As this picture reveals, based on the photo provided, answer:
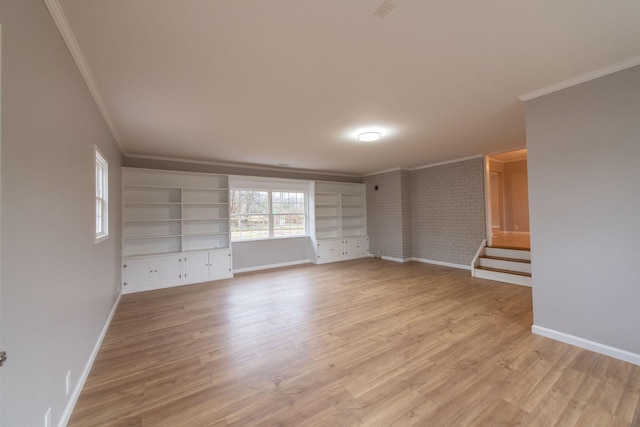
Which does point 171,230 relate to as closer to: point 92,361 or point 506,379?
point 92,361

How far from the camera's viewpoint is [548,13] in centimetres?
162

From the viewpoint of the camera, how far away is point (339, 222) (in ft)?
25.2

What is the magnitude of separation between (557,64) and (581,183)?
44.2 inches

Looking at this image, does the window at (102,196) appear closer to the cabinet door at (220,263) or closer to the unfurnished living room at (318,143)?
the unfurnished living room at (318,143)

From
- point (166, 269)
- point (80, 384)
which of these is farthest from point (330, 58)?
point (166, 269)

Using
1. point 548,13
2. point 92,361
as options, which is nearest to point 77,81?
point 92,361

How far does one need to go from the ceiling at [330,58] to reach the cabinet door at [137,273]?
7.50 feet

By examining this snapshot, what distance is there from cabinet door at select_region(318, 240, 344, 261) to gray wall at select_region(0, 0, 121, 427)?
17.0ft

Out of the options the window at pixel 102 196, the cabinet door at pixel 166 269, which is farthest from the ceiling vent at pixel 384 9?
the cabinet door at pixel 166 269

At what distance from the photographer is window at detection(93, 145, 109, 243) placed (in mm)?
2889

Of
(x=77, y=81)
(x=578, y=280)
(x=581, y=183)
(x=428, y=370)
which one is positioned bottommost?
(x=428, y=370)

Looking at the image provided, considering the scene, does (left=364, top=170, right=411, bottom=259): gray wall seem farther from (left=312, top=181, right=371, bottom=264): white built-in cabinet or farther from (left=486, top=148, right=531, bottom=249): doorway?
(left=486, top=148, right=531, bottom=249): doorway

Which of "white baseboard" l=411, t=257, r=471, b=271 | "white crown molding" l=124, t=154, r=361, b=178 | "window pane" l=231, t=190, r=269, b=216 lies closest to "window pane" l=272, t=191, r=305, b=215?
"window pane" l=231, t=190, r=269, b=216

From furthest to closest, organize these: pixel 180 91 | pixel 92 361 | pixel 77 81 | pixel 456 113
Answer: pixel 456 113 < pixel 180 91 < pixel 92 361 < pixel 77 81
